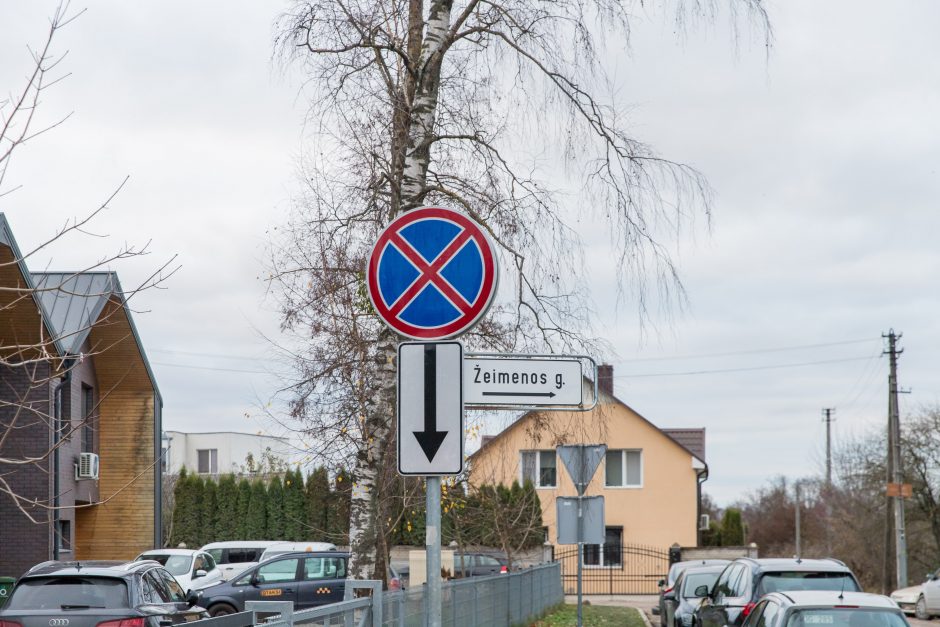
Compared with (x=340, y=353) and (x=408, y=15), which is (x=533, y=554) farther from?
(x=408, y=15)

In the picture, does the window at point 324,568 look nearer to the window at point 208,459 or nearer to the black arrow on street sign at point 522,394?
the black arrow on street sign at point 522,394

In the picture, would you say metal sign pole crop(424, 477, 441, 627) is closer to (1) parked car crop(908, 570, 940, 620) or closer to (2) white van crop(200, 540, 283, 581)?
(1) parked car crop(908, 570, 940, 620)

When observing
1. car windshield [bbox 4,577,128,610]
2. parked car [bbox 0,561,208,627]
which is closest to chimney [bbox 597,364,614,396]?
parked car [bbox 0,561,208,627]

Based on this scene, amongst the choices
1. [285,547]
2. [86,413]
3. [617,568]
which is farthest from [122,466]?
[617,568]

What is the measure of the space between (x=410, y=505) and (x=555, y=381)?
1133 centimetres

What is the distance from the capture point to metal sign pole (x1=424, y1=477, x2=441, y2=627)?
5293mm

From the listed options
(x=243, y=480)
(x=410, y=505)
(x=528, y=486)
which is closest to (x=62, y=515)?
(x=528, y=486)

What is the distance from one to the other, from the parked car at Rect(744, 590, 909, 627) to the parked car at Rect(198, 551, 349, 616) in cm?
1675

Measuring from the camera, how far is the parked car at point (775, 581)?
596 inches

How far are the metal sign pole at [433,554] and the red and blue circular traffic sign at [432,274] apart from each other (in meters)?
0.71

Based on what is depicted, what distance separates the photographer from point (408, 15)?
13203mm

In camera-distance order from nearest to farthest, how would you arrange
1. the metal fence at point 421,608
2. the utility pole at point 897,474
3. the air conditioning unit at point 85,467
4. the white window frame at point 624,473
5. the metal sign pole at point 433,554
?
the metal sign pole at point 433,554
the metal fence at point 421,608
the air conditioning unit at point 85,467
the utility pole at point 897,474
the white window frame at point 624,473

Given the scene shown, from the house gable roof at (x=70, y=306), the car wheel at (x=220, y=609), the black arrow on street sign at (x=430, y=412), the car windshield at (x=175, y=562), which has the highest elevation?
the house gable roof at (x=70, y=306)

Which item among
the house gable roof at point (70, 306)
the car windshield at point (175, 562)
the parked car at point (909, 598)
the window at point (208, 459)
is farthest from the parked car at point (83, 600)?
the window at point (208, 459)
